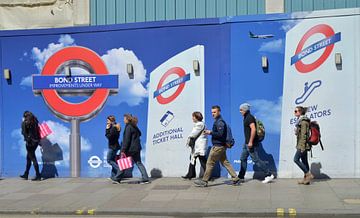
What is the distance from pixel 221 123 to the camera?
1170 centimetres

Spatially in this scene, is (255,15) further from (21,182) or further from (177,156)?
(21,182)

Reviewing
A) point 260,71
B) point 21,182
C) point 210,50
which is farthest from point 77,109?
point 260,71

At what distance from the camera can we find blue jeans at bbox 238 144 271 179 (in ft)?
39.1

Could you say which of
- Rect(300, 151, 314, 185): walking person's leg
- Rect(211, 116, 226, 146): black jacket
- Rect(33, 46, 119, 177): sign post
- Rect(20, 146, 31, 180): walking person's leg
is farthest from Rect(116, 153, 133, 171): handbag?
Rect(300, 151, 314, 185): walking person's leg

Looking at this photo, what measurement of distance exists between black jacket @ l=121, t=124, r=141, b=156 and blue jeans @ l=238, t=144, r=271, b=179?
8.06ft

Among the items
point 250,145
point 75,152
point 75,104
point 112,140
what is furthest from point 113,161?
point 250,145

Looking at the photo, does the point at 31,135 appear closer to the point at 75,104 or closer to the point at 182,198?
the point at 75,104

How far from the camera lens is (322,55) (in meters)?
12.5

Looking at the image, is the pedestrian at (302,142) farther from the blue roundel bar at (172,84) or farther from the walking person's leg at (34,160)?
the walking person's leg at (34,160)

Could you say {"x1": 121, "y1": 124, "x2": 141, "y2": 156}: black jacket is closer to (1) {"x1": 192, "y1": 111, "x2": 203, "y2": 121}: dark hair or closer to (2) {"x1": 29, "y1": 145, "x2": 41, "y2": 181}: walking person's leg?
(1) {"x1": 192, "y1": 111, "x2": 203, "y2": 121}: dark hair

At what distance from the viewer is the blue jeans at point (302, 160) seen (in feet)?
38.2

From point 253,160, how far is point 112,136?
11.6 feet

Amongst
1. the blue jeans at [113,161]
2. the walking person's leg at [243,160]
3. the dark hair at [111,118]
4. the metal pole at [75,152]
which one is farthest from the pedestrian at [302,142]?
the metal pole at [75,152]

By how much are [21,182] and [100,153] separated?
6.89 ft
